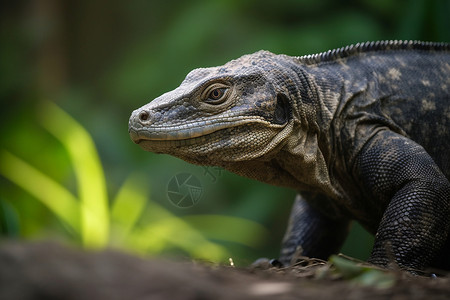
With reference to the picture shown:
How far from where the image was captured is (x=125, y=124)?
12867mm

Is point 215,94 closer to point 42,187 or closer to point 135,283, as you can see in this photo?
point 135,283

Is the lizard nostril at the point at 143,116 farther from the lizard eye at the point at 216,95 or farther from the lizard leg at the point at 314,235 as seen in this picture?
the lizard leg at the point at 314,235

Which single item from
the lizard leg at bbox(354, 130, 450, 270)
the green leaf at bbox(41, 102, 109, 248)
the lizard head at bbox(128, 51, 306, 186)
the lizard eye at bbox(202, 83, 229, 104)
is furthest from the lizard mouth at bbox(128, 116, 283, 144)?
the green leaf at bbox(41, 102, 109, 248)

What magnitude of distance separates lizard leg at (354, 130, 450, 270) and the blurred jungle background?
1719mm

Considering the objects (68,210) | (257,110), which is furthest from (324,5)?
(257,110)

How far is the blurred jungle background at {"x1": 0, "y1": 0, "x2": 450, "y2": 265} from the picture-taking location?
27.8ft

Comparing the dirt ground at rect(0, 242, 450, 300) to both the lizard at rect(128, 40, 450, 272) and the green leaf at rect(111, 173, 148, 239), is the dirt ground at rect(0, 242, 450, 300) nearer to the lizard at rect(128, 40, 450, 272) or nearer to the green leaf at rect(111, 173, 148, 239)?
the lizard at rect(128, 40, 450, 272)

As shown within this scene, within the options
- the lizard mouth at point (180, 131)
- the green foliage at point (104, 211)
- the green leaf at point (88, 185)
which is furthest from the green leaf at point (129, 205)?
the lizard mouth at point (180, 131)

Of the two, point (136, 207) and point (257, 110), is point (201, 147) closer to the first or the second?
point (257, 110)

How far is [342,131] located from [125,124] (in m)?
8.55

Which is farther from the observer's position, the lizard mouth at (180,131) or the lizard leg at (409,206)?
the lizard mouth at (180,131)

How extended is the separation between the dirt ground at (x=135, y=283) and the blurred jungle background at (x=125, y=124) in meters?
2.42

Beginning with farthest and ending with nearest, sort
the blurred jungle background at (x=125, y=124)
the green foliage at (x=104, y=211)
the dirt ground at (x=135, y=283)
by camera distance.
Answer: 1. the blurred jungle background at (x=125, y=124)
2. the green foliage at (x=104, y=211)
3. the dirt ground at (x=135, y=283)

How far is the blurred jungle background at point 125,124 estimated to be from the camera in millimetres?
8484
